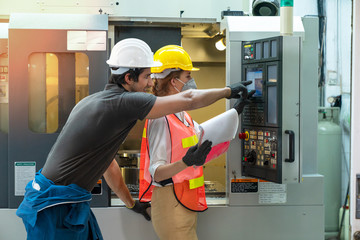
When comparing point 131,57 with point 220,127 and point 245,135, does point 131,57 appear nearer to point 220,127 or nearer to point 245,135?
point 220,127

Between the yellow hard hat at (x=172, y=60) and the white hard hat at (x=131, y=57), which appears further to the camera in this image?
the yellow hard hat at (x=172, y=60)

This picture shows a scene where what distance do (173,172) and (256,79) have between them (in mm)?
843

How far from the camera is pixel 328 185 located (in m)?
4.46

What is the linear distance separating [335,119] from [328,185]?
0.66m

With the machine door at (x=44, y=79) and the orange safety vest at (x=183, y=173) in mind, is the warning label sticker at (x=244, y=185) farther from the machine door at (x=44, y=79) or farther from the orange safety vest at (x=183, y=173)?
the machine door at (x=44, y=79)

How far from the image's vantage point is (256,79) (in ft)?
9.13

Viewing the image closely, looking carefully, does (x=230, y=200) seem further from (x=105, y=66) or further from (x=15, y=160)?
(x=15, y=160)

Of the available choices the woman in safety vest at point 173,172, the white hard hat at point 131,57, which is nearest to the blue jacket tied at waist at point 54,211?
the woman in safety vest at point 173,172

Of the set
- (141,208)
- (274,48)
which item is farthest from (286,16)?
(141,208)

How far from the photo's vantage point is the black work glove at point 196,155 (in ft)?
7.63

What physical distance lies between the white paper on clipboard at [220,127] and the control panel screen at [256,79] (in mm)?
290

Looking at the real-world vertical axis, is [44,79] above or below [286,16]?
below

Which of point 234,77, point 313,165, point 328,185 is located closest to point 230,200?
point 313,165

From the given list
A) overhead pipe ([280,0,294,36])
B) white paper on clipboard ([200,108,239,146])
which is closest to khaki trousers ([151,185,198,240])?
white paper on clipboard ([200,108,239,146])
